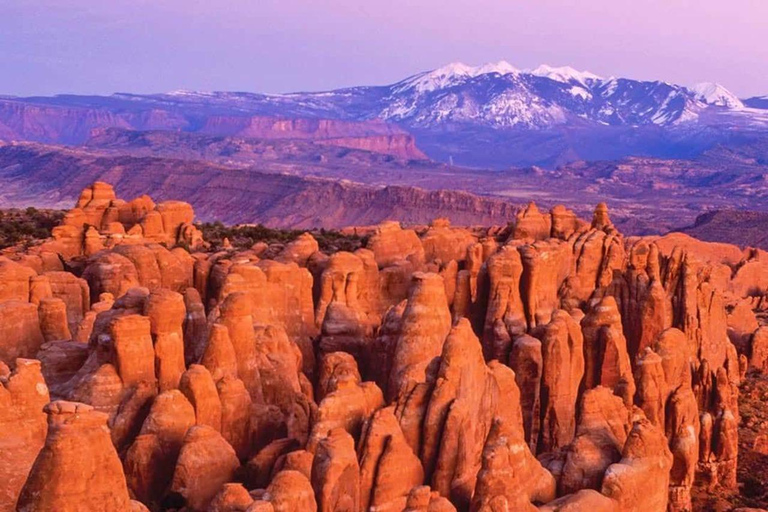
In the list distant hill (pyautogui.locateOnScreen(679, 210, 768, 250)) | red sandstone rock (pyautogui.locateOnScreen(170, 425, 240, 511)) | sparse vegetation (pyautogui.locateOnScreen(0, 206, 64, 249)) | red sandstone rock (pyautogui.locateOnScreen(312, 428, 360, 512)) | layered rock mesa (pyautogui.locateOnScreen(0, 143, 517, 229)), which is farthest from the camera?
layered rock mesa (pyautogui.locateOnScreen(0, 143, 517, 229))

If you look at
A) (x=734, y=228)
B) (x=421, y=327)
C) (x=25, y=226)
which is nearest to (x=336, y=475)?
(x=421, y=327)

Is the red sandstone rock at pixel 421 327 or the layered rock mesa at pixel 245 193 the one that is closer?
the red sandstone rock at pixel 421 327

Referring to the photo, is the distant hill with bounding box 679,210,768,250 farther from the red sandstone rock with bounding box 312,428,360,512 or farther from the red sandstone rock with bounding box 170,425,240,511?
the red sandstone rock with bounding box 170,425,240,511

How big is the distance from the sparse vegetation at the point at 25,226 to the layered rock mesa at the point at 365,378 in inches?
226

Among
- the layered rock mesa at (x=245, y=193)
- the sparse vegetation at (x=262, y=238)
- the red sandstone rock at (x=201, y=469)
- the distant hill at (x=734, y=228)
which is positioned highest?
the red sandstone rock at (x=201, y=469)

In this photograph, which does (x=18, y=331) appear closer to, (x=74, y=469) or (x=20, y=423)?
(x=20, y=423)

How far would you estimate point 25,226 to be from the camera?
160 ft

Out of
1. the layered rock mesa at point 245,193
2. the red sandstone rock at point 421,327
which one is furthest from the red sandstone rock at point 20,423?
the layered rock mesa at point 245,193

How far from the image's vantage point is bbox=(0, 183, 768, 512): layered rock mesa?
17.9m

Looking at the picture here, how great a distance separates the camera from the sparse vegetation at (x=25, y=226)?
144 ft

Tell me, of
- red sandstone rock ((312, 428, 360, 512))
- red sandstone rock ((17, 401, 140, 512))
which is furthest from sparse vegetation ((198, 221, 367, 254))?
red sandstone rock ((17, 401, 140, 512))

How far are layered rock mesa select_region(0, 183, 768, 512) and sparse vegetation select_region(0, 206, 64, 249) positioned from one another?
5.75m

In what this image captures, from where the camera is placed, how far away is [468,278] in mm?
32438

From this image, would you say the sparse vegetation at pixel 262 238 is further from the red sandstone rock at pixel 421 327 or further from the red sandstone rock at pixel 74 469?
the red sandstone rock at pixel 74 469
